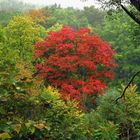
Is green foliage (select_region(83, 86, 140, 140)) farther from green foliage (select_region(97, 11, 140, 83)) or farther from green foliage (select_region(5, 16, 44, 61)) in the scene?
green foliage (select_region(97, 11, 140, 83))

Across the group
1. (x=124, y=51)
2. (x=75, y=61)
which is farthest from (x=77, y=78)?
(x=124, y=51)

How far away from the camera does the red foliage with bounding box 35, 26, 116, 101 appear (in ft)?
74.1

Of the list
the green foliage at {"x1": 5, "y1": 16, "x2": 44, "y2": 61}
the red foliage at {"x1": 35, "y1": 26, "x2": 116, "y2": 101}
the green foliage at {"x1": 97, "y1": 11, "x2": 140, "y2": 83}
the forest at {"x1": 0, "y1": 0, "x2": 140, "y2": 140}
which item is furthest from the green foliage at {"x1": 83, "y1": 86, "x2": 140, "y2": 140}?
the green foliage at {"x1": 97, "y1": 11, "x2": 140, "y2": 83}

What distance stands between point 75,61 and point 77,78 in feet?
3.28

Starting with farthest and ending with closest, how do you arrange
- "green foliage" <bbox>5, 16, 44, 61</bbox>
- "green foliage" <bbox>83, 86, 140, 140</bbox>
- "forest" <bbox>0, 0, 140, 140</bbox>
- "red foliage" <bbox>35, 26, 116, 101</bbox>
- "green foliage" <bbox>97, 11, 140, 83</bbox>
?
"green foliage" <bbox>97, 11, 140, 83</bbox>
"green foliage" <bbox>5, 16, 44, 61</bbox>
"red foliage" <bbox>35, 26, 116, 101</bbox>
"green foliage" <bbox>83, 86, 140, 140</bbox>
"forest" <bbox>0, 0, 140, 140</bbox>

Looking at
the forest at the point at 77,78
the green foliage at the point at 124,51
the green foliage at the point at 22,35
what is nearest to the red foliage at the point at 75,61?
the forest at the point at 77,78

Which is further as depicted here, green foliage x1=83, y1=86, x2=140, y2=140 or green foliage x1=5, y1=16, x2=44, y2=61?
green foliage x1=5, y1=16, x2=44, y2=61

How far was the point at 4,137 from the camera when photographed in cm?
322

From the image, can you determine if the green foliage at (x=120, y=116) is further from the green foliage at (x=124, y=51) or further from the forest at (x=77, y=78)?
the green foliage at (x=124, y=51)

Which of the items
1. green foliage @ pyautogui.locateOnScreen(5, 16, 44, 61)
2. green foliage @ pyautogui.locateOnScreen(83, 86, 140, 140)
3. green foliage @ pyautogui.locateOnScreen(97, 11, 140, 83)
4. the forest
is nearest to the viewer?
the forest

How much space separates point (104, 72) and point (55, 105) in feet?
34.8

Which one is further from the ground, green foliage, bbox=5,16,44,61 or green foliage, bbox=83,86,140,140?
green foliage, bbox=5,16,44,61

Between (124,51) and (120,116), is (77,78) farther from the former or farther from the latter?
(124,51)

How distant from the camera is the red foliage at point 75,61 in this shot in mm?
22578
